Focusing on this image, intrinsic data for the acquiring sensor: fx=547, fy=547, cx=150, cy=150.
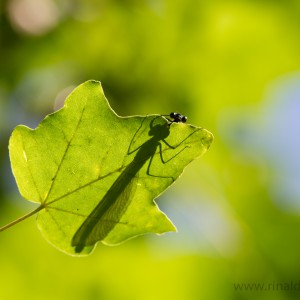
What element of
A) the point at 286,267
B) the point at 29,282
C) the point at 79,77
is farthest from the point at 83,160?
the point at 286,267

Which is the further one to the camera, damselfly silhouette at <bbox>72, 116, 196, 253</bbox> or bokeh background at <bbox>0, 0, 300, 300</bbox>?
bokeh background at <bbox>0, 0, 300, 300</bbox>

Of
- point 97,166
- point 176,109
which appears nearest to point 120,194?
point 97,166

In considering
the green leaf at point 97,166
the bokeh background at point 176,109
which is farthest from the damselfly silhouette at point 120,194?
the bokeh background at point 176,109

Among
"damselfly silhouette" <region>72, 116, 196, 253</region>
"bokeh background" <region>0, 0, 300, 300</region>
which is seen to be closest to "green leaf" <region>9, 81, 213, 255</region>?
"damselfly silhouette" <region>72, 116, 196, 253</region>

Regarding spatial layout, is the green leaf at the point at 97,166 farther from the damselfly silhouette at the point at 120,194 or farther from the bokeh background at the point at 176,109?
the bokeh background at the point at 176,109

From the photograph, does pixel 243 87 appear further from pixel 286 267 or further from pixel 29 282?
pixel 29 282

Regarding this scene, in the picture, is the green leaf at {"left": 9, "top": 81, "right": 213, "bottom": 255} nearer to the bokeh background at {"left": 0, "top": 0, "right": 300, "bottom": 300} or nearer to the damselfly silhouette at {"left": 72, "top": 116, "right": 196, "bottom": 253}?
the damselfly silhouette at {"left": 72, "top": 116, "right": 196, "bottom": 253}
